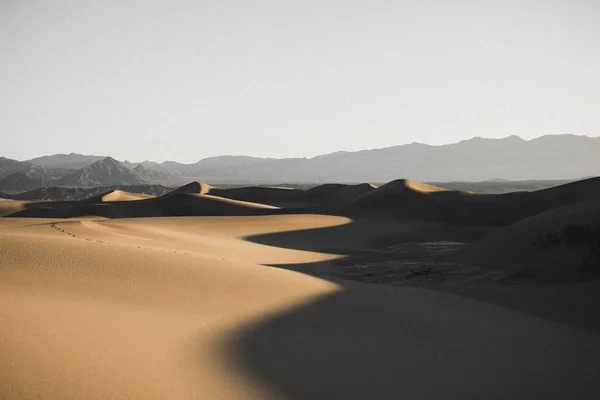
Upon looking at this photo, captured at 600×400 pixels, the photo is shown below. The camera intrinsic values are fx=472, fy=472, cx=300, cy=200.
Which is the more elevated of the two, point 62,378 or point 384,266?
point 62,378

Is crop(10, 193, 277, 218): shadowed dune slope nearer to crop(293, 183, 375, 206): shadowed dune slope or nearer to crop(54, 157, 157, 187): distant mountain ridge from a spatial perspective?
crop(293, 183, 375, 206): shadowed dune slope

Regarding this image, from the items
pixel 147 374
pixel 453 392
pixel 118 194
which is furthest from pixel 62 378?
pixel 118 194

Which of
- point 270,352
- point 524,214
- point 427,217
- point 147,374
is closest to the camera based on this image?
point 147,374

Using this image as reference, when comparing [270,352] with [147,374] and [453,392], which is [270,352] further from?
[453,392]

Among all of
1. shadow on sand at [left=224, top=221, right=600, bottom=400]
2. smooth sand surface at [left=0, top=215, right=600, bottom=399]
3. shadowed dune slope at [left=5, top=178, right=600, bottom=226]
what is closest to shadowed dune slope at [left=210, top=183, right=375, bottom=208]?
shadowed dune slope at [left=5, top=178, right=600, bottom=226]

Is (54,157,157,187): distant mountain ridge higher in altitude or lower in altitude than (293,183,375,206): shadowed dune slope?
higher

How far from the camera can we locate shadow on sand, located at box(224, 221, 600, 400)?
12.2ft

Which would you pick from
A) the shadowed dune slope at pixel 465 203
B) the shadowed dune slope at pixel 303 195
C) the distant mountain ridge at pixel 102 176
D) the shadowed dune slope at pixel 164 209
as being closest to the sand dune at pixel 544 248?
the shadowed dune slope at pixel 465 203

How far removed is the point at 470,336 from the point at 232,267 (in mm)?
3842

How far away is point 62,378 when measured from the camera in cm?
290

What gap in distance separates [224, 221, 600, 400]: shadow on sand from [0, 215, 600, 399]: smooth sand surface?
2cm

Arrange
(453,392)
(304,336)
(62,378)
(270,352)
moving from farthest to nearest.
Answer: (304,336) → (270,352) → (453,392) → (62,378)

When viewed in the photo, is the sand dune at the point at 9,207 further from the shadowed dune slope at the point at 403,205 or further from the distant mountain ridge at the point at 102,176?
the distant mountain ridge at the point at 102,176

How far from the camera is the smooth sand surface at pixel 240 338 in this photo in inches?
127
